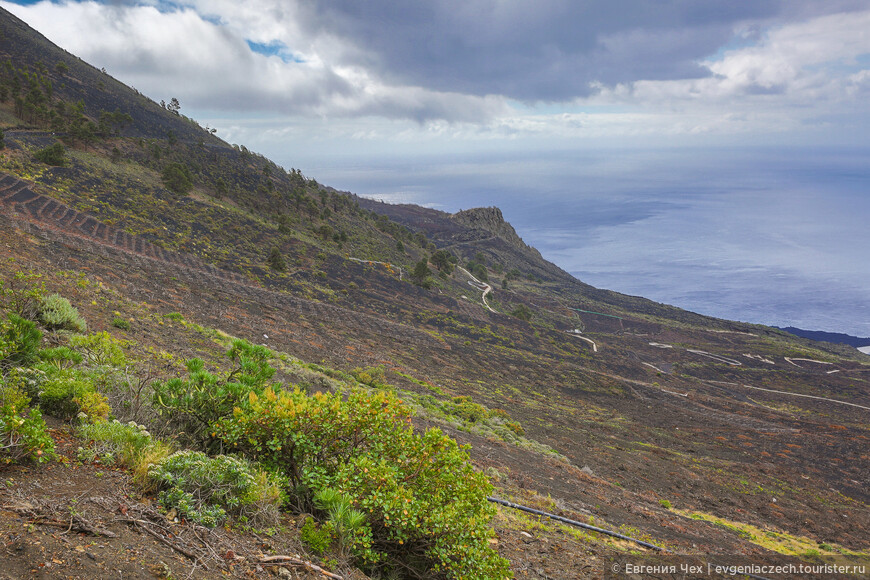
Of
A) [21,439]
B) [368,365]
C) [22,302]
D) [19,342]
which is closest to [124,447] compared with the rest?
[21,439]

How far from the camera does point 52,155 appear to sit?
1238 inches

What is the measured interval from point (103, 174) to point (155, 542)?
40156 millimetres

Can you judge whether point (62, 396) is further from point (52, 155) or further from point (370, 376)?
point (52, 155)

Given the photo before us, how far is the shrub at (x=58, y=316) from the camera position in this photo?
9.12 metres

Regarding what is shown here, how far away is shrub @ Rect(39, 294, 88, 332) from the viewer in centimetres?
912

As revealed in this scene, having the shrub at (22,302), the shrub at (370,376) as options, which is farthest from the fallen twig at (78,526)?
the shrub at (370,376)

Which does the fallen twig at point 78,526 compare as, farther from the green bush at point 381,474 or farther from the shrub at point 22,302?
the shrub at point 22,302

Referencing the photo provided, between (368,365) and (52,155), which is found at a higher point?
(52,155)

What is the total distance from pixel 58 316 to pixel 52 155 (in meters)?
30.5

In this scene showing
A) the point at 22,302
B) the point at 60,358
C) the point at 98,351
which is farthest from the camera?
the point at 22,302

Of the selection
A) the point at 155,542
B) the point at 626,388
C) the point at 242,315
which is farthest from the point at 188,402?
the point at 626,388

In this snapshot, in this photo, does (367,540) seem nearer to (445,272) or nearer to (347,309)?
(347,309)

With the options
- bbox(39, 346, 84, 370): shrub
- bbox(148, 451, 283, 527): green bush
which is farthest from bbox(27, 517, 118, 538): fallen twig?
bbox(39, 346, 84, 370): shrub

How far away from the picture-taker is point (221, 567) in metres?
3.49
